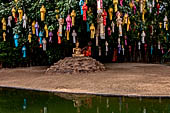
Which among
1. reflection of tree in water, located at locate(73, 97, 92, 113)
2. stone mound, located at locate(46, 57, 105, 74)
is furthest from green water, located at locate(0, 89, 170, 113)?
stone mound, located at locate(46, 57, 105, 74)

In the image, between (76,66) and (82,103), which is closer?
(82,103)

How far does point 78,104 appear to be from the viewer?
6051 mm

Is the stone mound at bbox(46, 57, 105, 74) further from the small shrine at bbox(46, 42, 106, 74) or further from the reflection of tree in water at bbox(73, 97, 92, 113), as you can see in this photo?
the reflection of tree in water at bbox(73, 97, 92, 113)

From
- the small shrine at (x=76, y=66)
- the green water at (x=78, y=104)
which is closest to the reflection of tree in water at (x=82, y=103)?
the green water at (x=78, y=104)

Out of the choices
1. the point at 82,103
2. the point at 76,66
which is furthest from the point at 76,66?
the point at 82,103

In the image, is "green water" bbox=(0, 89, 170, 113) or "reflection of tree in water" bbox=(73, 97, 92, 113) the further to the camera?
"reflection of tree in water" bbox=(73, 97, 92, 113)

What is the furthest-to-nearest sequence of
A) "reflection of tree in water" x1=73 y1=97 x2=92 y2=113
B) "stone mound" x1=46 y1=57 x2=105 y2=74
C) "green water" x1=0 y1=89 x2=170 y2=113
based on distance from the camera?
"stone mound" x1=46 y1=57 x2=105 y2=74 < "reflection of tree in water" x1=73 y1=97 x2=92 y2=113 < "green water" x1=0 y1=89 x2=170 y2=113

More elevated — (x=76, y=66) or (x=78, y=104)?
(x=76, y=66)

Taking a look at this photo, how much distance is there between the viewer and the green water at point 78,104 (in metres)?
5.48

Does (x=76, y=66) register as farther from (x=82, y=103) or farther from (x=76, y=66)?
(x=82, y=103)

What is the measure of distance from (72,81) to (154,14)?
1022 cm

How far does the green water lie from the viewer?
18.0ft

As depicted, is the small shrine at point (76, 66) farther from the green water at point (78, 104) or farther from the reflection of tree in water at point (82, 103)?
the reflection of tree in water at point (82, 103)

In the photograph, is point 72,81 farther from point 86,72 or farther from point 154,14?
point 154,14
